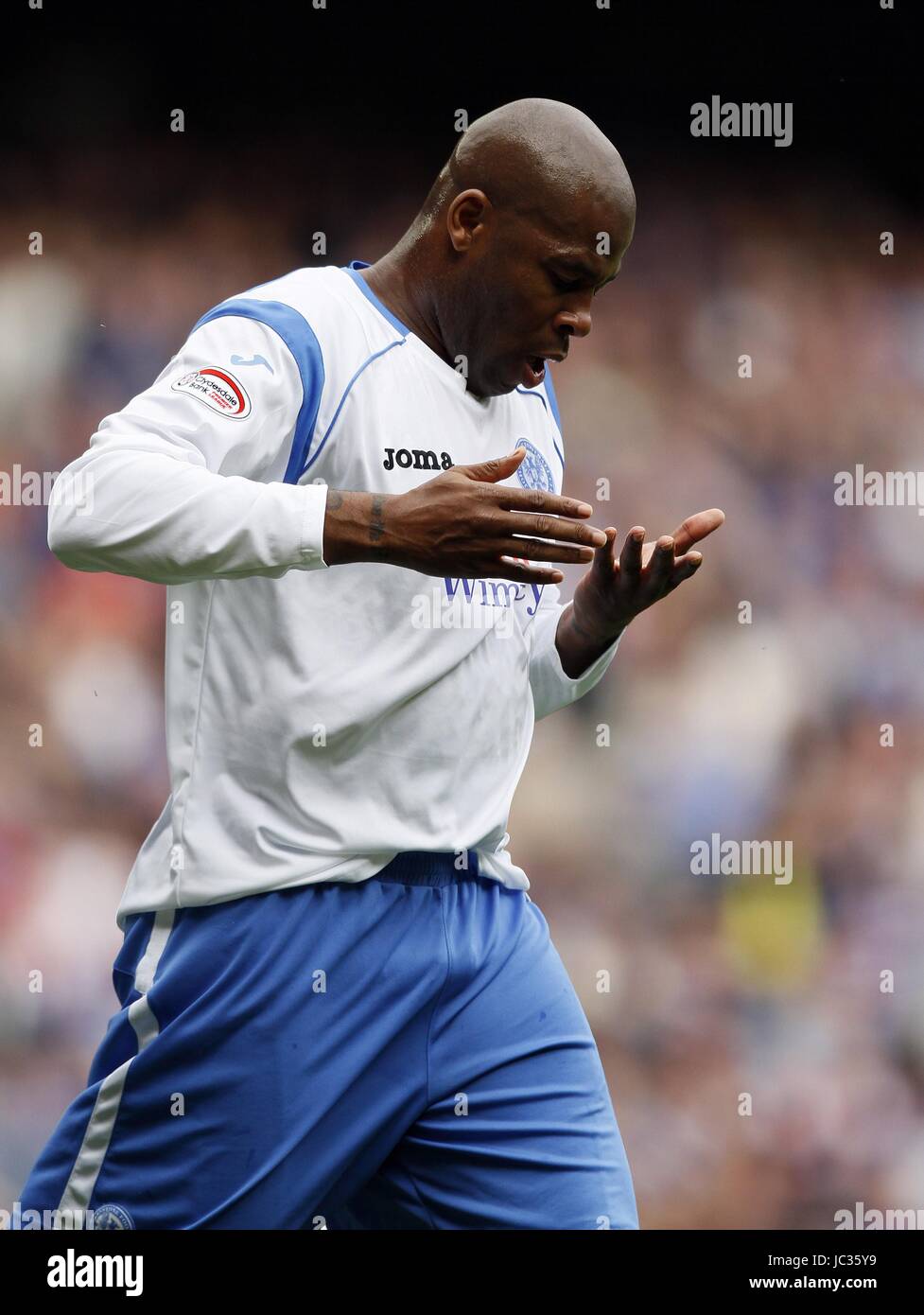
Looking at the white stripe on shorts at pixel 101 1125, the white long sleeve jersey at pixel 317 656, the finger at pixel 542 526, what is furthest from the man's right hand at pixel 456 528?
the white stripe on shorts at pixel 101 1125

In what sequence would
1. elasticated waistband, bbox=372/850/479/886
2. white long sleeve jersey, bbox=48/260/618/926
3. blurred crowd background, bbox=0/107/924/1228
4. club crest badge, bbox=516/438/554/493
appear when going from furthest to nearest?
1. blurred crowd background, bbox=0/107/924/1228
2. club crest badge, bbox=516/438/554/493
3. elasticated waistband, bbox=372/850/479/886
4. white long sleeve jersey, bbox=48/260/618/926

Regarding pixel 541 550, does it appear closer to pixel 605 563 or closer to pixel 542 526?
pixel 542 526

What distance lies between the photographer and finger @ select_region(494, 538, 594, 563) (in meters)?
1.91

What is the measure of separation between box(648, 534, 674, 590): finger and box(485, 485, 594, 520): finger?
42 cm

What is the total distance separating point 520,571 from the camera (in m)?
1.93

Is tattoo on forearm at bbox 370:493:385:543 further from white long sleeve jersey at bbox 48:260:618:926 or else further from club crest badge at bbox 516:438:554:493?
club crest badge at bbox 516:438:554:493

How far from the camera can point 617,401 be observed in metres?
4.58

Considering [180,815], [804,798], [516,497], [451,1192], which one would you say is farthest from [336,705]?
[804,798]

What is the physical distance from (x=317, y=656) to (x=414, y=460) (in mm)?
312

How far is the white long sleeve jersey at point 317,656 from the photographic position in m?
2.12

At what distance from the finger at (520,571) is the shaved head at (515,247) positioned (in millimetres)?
580

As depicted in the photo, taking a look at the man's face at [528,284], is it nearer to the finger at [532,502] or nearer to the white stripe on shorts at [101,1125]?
the finger at [532,502]

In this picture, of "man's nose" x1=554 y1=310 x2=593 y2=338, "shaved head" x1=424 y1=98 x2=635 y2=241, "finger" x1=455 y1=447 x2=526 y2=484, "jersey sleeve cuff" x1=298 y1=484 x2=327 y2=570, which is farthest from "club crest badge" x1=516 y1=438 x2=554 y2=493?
"jersey sleeve cuff" x1=298 y1=484 x2=327 y2=570

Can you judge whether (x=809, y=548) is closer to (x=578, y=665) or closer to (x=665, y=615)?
(x=665, y=615)
